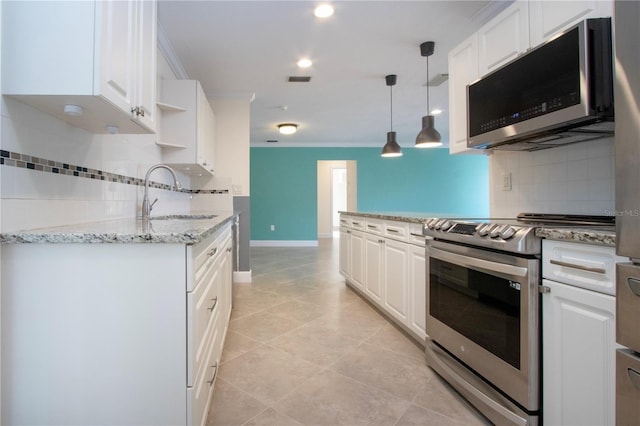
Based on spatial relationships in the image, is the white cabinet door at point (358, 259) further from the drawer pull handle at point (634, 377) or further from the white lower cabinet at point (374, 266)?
the drawer pull handle at point (634, 377)

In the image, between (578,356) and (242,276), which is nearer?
(578,356)

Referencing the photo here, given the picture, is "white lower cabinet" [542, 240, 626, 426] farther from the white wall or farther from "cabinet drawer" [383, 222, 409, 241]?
the white wall

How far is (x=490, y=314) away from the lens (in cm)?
146

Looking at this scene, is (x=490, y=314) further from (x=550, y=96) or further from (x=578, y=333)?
(x=550, y=96)

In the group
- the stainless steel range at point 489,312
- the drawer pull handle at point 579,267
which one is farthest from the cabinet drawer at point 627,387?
the stainless steel range at point 489,312

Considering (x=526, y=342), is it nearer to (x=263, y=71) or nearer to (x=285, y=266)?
(x=263, y=71)

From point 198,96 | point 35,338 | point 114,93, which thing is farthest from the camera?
point 198,96

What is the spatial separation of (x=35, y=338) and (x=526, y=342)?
5.73ft

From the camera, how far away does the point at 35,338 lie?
1059 mm

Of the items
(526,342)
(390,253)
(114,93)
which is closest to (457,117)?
(390,253)

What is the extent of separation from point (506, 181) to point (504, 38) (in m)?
0.90

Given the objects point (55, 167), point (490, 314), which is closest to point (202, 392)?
point (55, 167)

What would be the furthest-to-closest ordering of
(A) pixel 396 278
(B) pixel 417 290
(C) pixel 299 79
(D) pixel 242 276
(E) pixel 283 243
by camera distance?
(E) pixel 283 243 < (D) pixel 242 276 < (C) pixel 299 79 < (A) pixel 396 278 < (B) pixel 417 290

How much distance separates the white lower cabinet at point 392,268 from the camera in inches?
83.9
